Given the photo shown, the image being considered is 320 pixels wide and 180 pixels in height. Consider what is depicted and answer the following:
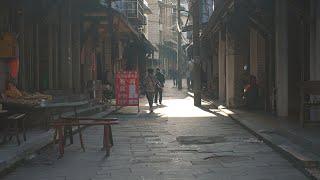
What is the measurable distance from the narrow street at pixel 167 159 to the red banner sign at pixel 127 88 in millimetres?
7265

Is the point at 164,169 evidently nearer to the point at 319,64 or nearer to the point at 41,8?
the point at 319,64

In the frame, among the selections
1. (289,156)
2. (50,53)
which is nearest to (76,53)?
(50,53)

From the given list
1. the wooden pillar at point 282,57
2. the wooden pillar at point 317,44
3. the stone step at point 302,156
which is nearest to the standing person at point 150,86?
the wooden pillar at point 282,57

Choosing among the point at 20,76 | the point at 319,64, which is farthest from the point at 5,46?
the point at 319,64

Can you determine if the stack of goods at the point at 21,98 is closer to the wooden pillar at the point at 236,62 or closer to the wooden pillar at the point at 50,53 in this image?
the wooden pillar at the point at 50,53

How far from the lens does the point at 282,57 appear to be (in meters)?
17.9

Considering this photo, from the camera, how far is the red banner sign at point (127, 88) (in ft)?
79.0

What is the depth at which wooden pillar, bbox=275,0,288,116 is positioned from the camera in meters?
17.7

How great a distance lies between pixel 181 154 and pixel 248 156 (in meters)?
1.26

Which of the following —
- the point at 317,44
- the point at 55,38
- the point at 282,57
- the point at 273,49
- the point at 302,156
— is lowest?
the point at 302,156

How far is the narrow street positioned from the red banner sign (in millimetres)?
7265

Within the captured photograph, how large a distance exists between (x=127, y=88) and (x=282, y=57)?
792 cm

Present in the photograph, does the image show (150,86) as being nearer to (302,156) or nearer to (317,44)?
(317,44)

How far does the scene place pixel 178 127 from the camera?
17.2 m
